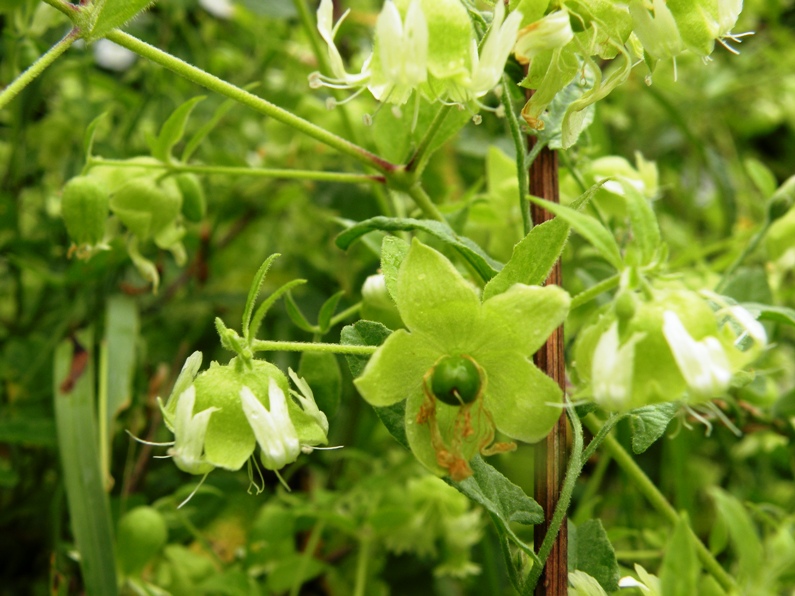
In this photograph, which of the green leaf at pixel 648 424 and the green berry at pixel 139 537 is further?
the green berry at pixel 139 537

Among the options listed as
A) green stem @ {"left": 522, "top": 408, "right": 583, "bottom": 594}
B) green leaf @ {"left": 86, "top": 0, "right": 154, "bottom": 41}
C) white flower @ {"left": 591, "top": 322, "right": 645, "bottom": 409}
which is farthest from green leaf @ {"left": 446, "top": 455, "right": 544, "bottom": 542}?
green leaf @ {"left": 86, "top": 0, "right": 154, "bottom": 41}

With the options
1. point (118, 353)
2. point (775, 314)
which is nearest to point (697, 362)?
point (775, 314)

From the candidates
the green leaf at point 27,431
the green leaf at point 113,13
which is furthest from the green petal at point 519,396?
the green leaf at point 27,431

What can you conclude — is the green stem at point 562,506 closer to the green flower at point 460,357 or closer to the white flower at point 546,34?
the green flower at point 460,357

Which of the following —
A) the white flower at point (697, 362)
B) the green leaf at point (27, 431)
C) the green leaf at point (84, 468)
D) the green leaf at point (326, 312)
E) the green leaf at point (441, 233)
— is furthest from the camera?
the green leaf at point (27, 431)

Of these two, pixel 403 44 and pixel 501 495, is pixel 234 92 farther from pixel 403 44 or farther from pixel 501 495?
pixel 501 495

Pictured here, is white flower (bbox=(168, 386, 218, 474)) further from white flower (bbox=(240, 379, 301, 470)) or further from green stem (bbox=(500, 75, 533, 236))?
green stem (bbox=(500, 75, 533, 236))

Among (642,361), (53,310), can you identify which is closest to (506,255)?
(642,361)

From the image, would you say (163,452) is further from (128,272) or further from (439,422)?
(439,422)
